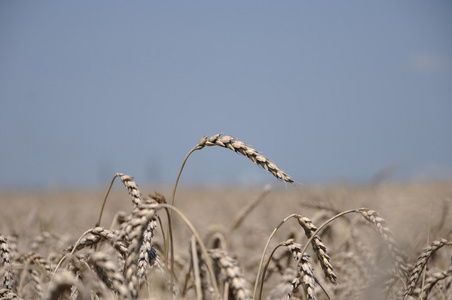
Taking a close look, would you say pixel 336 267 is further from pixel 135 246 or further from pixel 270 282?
pixel 135 246

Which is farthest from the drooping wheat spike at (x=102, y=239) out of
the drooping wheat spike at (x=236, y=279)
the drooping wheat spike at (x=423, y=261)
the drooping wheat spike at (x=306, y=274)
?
the drooping wheat spike at (x=423, y=261)

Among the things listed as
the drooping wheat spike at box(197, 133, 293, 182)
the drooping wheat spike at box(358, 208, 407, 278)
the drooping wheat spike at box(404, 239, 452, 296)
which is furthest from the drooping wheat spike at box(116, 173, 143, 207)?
the drooping wheat spike at box(404, 239, 452, 296)

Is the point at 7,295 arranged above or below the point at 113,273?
below

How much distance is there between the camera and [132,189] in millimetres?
1768

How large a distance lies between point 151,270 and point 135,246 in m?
0.49

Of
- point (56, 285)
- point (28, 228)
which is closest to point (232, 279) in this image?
point (56, 285)

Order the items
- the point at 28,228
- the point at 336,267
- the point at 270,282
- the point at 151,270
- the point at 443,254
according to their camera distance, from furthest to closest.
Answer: the point at 28,228
the point at 443,254
the point at 270,282
the point at 336,267
the point at 151,270

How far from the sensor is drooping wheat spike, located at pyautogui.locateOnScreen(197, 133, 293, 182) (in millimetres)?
1533

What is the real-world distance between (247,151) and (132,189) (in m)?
0.48

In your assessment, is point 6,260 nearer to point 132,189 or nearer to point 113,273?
point 132,189

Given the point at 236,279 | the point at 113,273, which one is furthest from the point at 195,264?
the point at 113,273

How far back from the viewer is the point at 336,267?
3.13m

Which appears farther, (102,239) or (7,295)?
(102,239)

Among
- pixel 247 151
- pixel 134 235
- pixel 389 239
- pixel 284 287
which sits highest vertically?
pixel 247 151
